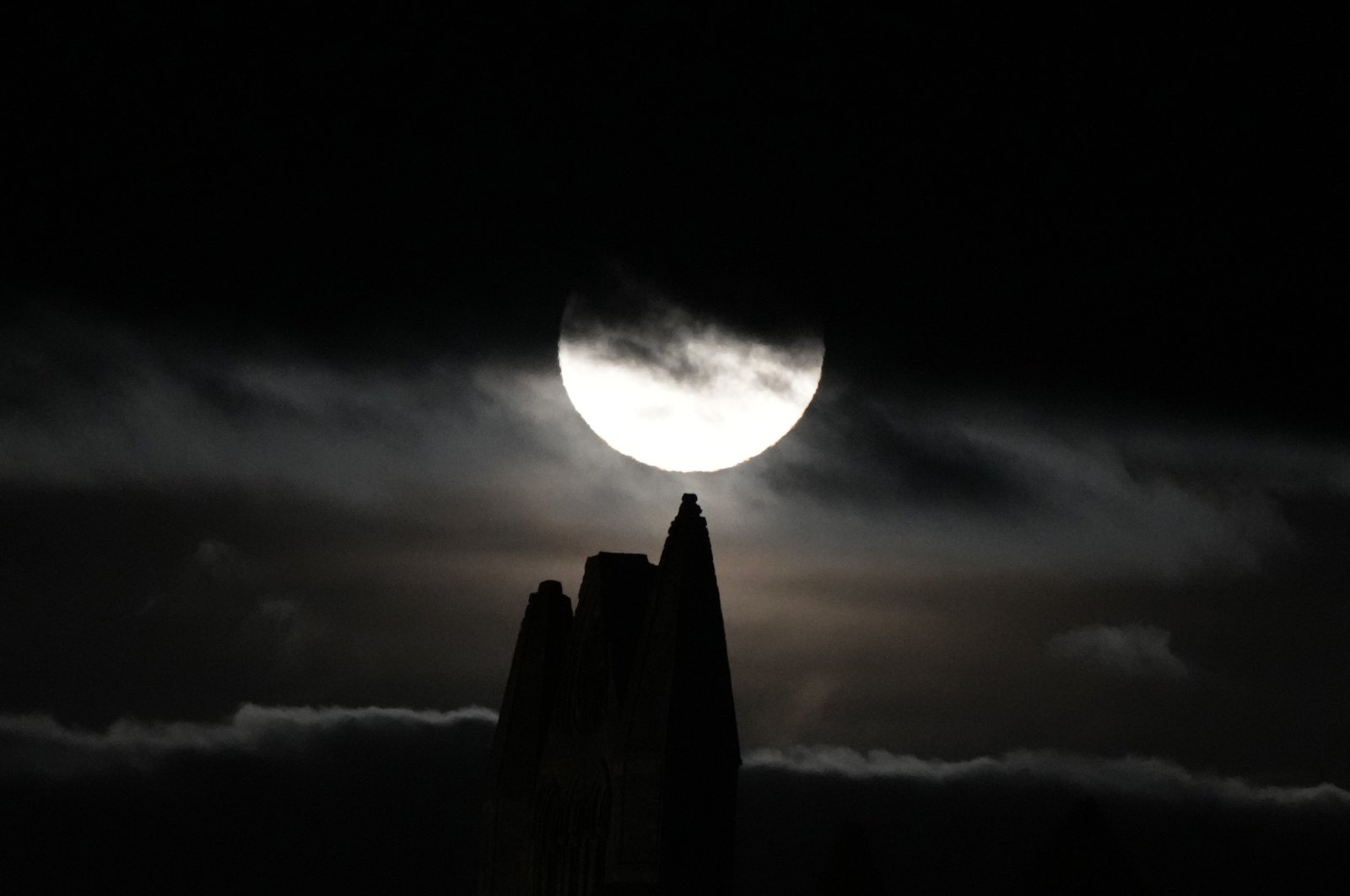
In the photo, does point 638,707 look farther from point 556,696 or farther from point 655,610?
point 556,696

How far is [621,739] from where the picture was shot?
5328cm

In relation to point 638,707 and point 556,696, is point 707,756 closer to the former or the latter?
point 638,707

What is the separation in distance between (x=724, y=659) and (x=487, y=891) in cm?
1311

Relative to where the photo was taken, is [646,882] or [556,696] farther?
[556,696]

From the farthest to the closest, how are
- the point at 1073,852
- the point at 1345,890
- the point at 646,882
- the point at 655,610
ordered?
the point at 655,610
the point at 646,882
the point at 1073,852
the point at 1345,890

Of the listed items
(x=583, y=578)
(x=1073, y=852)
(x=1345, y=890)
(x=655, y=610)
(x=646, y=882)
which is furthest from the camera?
(x=583, y=578)

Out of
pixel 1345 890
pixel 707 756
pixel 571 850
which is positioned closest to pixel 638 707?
pixel 707 756

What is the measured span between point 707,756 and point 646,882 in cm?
350

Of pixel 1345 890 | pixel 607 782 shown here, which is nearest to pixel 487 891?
pixel 607 782

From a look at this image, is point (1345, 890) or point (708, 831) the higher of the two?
point (708, 831)

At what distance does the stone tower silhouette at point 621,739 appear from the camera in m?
51.7

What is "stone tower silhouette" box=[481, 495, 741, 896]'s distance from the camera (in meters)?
51.7

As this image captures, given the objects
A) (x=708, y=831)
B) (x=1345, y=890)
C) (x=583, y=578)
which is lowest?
(x=1345, y=890)

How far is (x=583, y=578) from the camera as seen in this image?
195 feet
